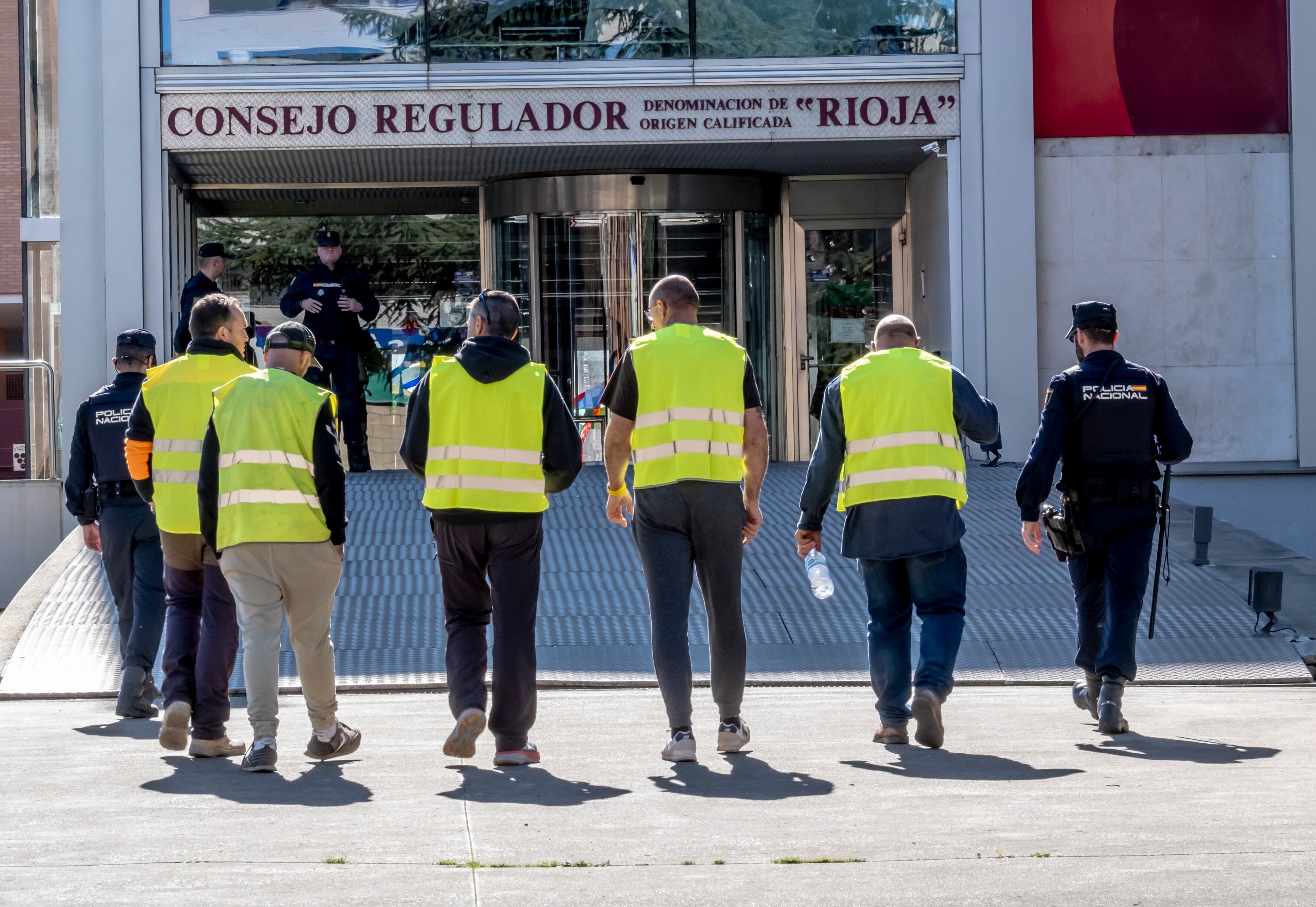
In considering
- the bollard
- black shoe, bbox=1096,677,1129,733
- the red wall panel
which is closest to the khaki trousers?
black shoe, bbox=1096,677,1129,733

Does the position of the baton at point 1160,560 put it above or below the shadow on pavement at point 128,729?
above

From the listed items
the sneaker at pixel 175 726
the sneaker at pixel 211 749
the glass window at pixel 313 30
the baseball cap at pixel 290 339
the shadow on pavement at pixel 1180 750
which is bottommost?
the shadow on pavement at pixel 1180 750

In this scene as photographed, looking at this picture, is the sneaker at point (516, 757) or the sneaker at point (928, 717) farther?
the sneaker at point (928, 717)

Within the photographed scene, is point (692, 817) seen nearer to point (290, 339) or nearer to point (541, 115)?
point (290, 339)

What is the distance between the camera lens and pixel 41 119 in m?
14.6

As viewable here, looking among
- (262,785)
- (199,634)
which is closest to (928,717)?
(262,785)

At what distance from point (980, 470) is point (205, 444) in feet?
28.5

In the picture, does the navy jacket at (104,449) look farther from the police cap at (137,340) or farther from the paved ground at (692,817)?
the paved ground at (692,817)

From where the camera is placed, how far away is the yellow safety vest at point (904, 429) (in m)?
6.11

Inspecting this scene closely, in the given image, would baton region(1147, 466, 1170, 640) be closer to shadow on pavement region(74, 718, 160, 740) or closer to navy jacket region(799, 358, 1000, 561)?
navy jacket region(799, 358, 1000, 561)

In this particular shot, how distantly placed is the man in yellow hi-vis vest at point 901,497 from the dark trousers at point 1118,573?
644mm

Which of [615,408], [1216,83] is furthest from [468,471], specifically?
[1216,83]

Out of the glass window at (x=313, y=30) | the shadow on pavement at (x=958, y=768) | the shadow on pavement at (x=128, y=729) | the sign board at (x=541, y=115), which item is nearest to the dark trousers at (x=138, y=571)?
the shadow on pavement at (x=128, y=729)

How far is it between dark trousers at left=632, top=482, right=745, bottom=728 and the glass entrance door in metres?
10.4
